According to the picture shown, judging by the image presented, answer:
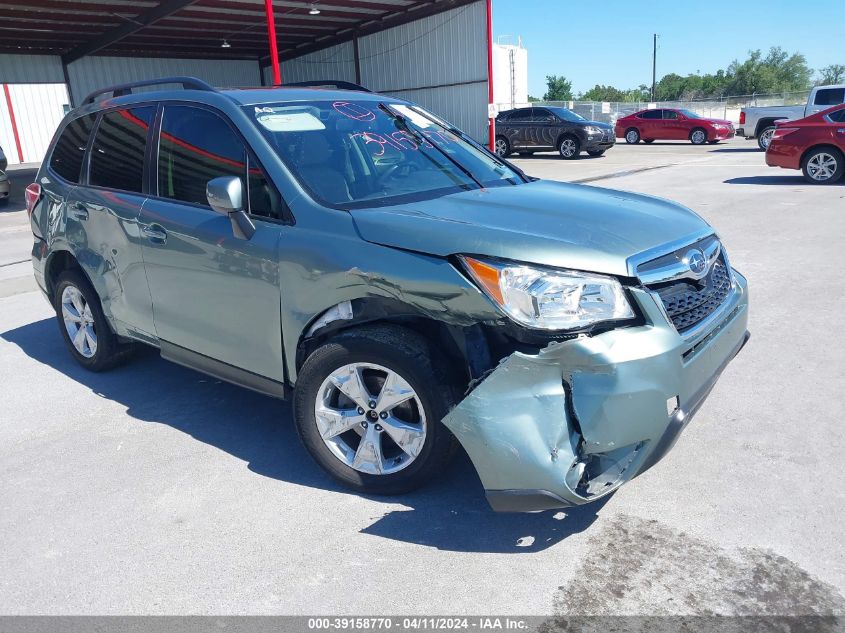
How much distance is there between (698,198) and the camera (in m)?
12.4

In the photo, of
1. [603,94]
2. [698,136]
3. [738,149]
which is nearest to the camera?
[738,149]

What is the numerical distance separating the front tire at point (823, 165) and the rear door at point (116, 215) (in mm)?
13118

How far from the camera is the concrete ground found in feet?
8.47

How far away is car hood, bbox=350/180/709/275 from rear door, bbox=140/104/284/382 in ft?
1.96

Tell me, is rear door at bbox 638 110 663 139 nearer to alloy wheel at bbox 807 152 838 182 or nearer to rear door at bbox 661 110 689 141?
rear door at bbox 661 110 689 141

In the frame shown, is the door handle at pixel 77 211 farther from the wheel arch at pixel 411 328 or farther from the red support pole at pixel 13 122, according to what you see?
the red support pole at pixel 13 122

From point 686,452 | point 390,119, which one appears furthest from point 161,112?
point 686,452

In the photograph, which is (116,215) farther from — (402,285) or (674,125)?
(674,125)

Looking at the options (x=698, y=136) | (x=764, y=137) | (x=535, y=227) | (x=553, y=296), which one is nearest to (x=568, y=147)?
(x=764, y=137)

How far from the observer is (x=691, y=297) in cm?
297

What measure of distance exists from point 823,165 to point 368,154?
12719 millimetres

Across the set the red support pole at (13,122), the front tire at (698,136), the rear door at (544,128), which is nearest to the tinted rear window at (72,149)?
the rear door at (544,128)

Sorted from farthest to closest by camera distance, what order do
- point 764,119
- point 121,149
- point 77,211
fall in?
1. point 764,119
2. point 77,211
3. point 121,149

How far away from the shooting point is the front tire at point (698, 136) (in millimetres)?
28064
